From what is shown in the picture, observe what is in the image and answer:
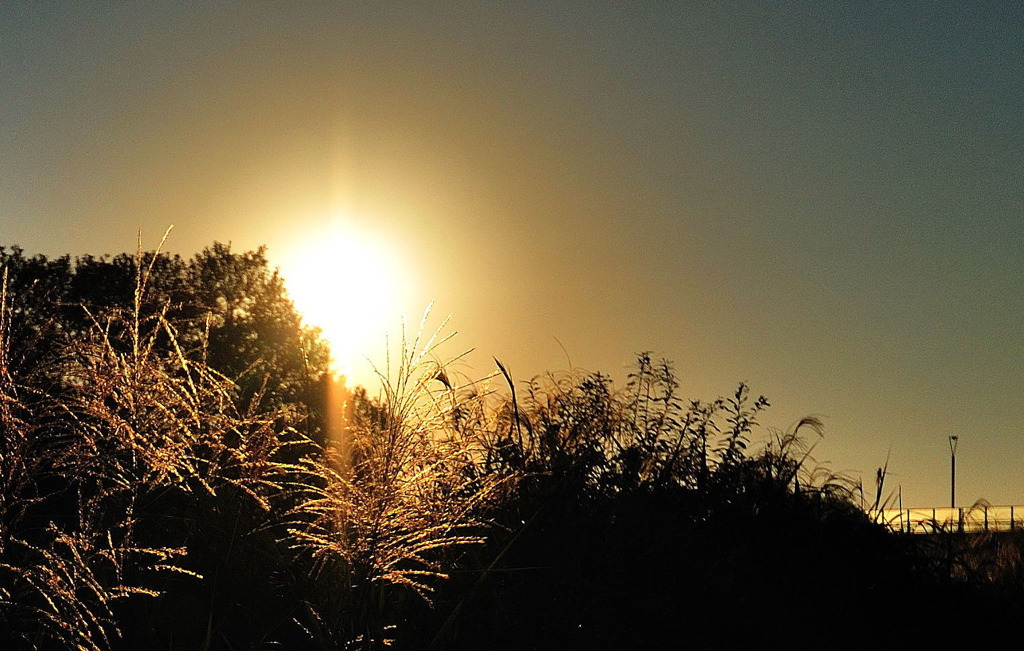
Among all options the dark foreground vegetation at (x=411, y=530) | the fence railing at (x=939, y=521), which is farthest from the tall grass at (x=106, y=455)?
the fence railing at (x=939, y=521)

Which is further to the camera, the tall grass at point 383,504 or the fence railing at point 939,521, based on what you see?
the fence railing at point 939,521

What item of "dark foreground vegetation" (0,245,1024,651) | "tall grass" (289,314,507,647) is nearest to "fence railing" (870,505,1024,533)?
"dark foreground vegetation" (0,245,1024,651)

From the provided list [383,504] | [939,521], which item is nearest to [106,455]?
[383,504]

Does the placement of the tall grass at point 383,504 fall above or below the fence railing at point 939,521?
below

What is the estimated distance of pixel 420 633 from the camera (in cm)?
515

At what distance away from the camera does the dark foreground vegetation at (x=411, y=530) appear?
4160 millimetres

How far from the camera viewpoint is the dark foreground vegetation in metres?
4.16

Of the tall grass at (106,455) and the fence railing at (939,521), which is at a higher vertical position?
the fence railing at (939,521)

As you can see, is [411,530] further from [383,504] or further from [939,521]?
[939,521]

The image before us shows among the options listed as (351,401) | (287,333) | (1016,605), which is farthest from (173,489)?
(287,333)

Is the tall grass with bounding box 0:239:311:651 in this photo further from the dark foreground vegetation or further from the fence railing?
the fence railing

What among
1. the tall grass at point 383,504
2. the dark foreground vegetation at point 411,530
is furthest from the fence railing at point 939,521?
the tall grass at point 383,504

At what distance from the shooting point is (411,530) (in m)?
4.42

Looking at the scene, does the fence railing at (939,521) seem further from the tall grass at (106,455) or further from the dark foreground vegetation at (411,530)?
the tall grass at (106,455)
